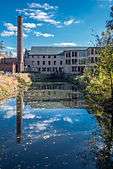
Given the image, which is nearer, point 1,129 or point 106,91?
point 1,129

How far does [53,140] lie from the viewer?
3050 centimetres

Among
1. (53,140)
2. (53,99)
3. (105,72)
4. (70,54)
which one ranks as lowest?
(53,99)

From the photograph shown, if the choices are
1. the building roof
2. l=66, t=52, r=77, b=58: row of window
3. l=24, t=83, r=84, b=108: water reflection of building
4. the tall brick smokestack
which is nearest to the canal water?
l=24, t=83, r=84, b=108: water reflection of building

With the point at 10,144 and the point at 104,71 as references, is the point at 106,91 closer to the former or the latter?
the point at 104,71

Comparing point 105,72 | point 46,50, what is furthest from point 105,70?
point 46,50

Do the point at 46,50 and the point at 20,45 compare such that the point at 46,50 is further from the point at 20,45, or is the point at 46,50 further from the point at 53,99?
the point at 53,99

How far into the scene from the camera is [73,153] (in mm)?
26375

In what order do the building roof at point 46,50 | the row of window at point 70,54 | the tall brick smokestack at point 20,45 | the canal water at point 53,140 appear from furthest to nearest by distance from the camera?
1. the building roof at point 46,50
2. the row of window at point 70,54
3. the tall brick smokestack at point 20,45
4. the canal water at point 53,140

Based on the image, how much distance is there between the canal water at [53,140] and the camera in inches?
935

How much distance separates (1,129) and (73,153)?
1076cm

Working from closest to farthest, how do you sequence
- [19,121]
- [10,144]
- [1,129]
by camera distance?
[10,144], [1,129], [19,121]

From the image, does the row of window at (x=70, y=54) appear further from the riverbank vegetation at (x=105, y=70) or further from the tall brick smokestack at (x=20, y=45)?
the riverbank vegetation at (x=105, y=70)

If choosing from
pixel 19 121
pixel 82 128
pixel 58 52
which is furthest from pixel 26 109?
pixel 58 52

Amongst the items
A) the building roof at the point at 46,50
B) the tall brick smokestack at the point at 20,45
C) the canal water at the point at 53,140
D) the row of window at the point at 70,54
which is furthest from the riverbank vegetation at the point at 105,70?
the building roof at the point at 46,50
